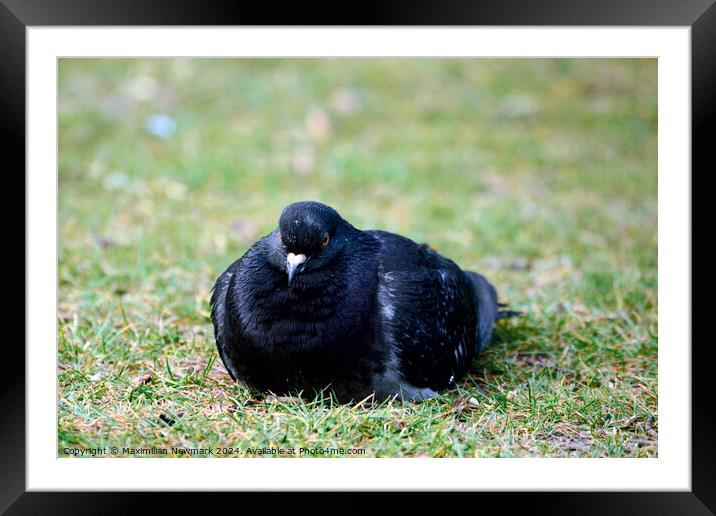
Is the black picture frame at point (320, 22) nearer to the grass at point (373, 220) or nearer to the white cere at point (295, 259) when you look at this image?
the grass at point (373, 220)

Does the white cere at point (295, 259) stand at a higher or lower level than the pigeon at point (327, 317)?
higher

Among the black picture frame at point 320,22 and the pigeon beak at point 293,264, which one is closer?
the black picture frame at point 320,22

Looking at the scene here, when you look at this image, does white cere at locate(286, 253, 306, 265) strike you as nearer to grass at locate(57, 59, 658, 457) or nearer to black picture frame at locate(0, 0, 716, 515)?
grass at locate(57, 59, 658, 457)

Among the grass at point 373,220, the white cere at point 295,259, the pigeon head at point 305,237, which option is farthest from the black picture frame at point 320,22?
the white cere at point 295,259

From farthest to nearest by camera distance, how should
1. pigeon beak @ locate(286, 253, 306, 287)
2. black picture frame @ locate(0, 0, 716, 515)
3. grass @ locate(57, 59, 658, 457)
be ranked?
1. grass @ locate(57, 59, 658, 457)
2. pigeon beak @ locate(286, 253, 306, 287)
3. black picture frame @ locate(0, 0, 716, 515)

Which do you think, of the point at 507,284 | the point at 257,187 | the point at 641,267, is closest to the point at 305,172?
the point at 257,187

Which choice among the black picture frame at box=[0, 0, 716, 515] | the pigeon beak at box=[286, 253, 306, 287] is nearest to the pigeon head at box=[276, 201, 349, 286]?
the pigeon beak at box=[286, 253, 306, 287]

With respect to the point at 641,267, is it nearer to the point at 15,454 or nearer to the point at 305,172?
the point at 305,172

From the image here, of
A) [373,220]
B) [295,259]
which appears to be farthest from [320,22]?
[373,220]
